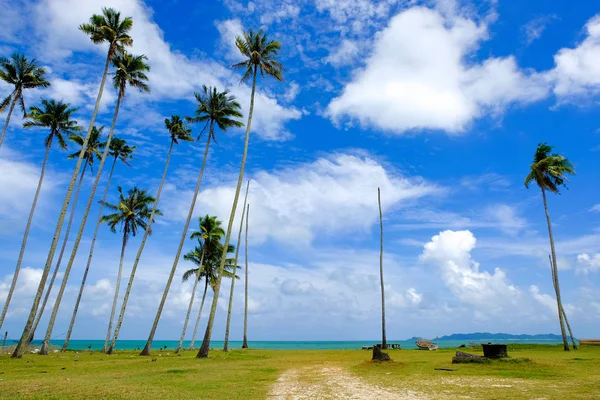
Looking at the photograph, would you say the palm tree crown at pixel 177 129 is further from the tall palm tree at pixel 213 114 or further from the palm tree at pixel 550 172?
the palm tree at pixel 550 172

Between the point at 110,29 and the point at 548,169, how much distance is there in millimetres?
41003

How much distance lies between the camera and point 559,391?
37.2 ft

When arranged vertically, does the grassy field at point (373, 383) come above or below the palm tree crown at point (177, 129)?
below

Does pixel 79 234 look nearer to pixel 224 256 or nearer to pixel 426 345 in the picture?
pixel 224 256

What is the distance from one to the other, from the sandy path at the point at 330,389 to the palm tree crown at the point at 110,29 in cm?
2772

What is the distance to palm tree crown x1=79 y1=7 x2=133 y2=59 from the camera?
2850 centimetres

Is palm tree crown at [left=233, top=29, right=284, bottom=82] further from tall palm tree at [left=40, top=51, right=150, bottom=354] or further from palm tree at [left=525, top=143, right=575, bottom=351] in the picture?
palm tree at [left=525, top=143, right=575, bottom=351]

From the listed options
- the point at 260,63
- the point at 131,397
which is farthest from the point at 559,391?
the point at 260,63

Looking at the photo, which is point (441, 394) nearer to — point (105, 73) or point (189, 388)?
point (189, 388)

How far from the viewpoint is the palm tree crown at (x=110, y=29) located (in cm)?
2850

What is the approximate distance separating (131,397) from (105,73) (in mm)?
26540

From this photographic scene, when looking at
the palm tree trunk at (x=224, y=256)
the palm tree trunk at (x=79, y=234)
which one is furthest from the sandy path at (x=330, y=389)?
the palm tree trunk at (x=79, y=234)

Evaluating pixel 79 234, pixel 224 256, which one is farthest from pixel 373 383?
pixel 79 234

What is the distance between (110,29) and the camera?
28.4 m
